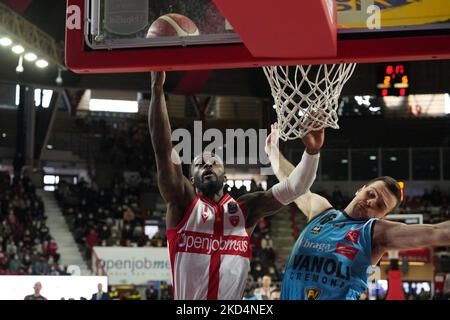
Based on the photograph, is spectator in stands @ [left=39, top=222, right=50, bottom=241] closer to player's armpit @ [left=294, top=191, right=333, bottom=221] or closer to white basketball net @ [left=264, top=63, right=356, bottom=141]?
player's armpit @ [left=294, top=191, right=333, bottom=221]

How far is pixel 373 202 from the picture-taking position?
4461 millimetres

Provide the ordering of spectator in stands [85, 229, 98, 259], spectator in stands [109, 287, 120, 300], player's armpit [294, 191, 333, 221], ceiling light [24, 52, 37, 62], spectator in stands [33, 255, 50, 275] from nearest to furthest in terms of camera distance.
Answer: player's armpit [294, 191, 333, 221] < ceiling light [24, 52, 37, 62] < spectator in stands [109, 287, 120, 300] < spectator in stands [33, 255, 50, 275] < spectator in stands [85, 229, 98, 259]

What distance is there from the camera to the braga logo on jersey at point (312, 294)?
4301 mm

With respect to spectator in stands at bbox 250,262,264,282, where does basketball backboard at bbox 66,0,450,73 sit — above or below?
above

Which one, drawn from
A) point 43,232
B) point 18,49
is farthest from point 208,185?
point 43,232

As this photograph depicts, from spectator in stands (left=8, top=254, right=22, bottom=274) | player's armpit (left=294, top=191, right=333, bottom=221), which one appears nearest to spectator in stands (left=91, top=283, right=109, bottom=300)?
spectator in stands (left=8, top=254, right=22, bottom=274)

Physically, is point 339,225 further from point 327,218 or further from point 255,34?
point 255,34

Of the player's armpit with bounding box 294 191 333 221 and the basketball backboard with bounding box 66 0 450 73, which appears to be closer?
the basketball backboard with bounding box 66 0 450 73

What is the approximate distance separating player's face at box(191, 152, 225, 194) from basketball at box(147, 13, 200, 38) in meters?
0.92

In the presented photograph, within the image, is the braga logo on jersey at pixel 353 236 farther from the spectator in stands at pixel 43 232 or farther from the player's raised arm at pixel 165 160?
the spectator in stands at pixel 43 232

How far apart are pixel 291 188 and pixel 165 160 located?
0.80 metres

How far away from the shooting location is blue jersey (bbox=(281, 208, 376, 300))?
4289mm
